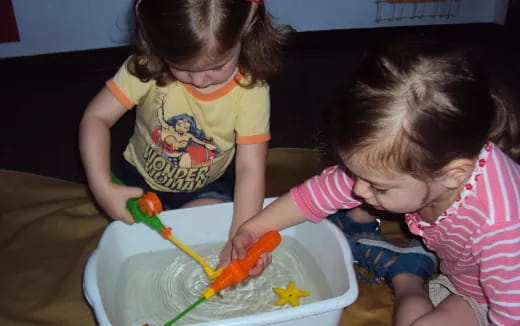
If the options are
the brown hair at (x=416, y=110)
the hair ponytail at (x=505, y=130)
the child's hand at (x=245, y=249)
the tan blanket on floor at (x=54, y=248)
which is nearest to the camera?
the brown hair at (x=416, y=110)

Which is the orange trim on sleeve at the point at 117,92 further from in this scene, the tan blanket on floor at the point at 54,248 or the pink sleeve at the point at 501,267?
the pink sleeve at the point at 501,267

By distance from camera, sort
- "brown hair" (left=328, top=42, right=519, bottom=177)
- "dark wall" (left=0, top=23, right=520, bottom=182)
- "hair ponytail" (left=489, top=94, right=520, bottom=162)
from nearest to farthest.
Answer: "brown hair" (left=328, top=42, right=519, bottom=177), "hair ponytail" (left=489, top=94, right=520, bottom=162), "dark wall" (left=0, top=23, right=520, bottom=182)

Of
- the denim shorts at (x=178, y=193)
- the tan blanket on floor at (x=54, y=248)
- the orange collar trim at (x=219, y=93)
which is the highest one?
the orange collar trim at (x=219, y=93)

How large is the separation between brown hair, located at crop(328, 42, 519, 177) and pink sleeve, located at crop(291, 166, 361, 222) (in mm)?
201

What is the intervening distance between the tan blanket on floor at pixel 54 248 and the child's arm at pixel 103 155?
189 mm

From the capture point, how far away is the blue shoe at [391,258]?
0.90 meters

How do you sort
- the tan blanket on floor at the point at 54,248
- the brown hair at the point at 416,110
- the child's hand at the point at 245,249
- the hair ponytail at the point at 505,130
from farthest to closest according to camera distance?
the tan blanket on floor at the point at 54,248
the child's hand at the point at 245,249
the hair ponytail at the point at 505,130
the brown hair at the point at 416,110

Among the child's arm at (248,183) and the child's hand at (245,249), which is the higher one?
the child's arm at (248,183)

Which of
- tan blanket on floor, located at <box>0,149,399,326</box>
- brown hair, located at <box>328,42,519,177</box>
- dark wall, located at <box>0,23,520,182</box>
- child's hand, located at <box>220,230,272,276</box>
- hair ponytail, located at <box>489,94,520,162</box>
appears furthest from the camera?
dark wall, located at <box>0,23,520,182</box>

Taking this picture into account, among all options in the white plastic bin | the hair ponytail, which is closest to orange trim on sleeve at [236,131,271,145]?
the white plastic bin

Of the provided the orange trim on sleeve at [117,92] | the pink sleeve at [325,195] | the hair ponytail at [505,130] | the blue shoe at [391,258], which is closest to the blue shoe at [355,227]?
the blue shoe at [391,258]

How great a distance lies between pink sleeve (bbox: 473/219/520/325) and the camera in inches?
25.2

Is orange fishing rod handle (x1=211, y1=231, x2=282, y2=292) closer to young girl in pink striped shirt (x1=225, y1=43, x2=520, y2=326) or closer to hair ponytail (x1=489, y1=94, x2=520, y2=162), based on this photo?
young girl in pink striped shirt (x1=225, y1=43, x2=520, y2=326)

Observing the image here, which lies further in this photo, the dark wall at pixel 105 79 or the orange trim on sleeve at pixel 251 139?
the dark wall at pixel 105 79
